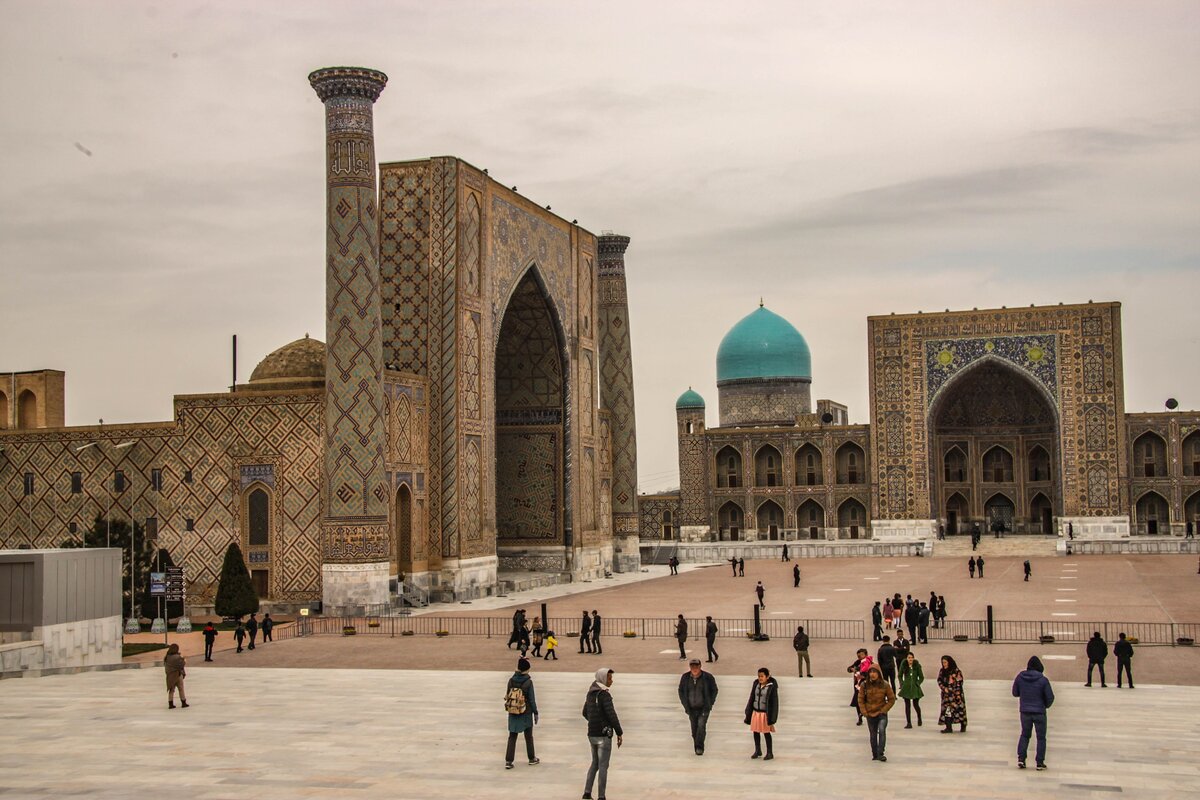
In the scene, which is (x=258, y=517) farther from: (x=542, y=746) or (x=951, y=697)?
(x=951, y=697)

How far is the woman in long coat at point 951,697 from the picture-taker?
14.9 metres

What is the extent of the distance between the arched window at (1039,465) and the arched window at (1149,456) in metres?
4.26

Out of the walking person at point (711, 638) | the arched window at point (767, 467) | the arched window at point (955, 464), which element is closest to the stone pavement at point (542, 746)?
the walking person at point (711, 638)

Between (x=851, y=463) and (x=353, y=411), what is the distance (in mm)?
39418

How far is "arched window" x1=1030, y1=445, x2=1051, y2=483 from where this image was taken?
66.0 meters

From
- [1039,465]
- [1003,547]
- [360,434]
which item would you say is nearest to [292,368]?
[360,434]

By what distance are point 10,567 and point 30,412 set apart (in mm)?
22362

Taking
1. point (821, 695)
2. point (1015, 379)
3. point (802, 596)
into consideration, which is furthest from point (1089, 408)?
point (821, 695)

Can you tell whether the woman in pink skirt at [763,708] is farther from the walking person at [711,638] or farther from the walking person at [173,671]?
the walking person at [711,638]

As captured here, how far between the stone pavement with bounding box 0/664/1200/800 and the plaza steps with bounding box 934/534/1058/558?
3944cm

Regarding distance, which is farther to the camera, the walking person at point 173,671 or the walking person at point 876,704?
the walking person at point 173,671

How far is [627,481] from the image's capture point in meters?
51.9

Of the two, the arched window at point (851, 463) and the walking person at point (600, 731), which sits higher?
the arched window at point (851, 463)

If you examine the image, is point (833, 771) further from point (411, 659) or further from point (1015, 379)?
point (1015, 379)
